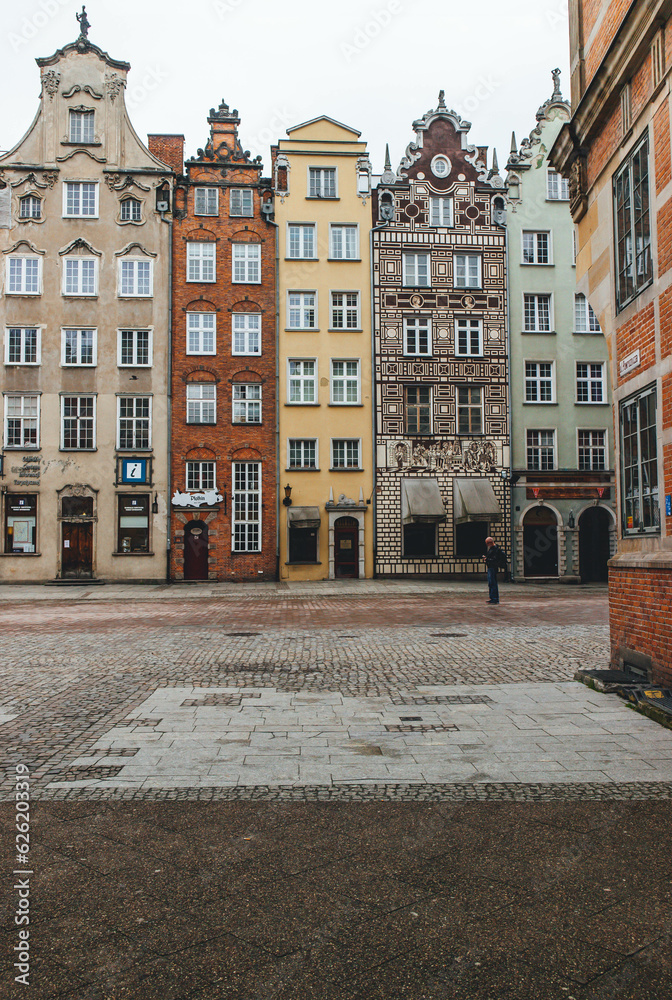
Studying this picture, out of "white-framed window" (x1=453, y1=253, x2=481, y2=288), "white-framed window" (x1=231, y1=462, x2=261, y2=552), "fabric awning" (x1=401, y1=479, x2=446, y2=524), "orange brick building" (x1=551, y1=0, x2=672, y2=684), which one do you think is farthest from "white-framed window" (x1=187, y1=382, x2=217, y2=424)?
"orange brick building" (x1=551, y1=0, x2=672, y2=684)

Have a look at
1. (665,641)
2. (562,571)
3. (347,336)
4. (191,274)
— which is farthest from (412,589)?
(665,641)

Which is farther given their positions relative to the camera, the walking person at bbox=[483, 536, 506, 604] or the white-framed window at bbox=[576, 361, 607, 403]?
the white-framed window at bbox=[576, 361, 607, 403]

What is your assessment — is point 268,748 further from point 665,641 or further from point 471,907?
point 665,641

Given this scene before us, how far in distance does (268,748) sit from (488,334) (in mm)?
29368

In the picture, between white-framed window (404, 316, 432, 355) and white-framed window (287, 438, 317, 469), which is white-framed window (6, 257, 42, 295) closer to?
white-framed window (287, 438, 317, 469)

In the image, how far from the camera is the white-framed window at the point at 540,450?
33.4 m

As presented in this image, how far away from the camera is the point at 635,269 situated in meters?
9.46

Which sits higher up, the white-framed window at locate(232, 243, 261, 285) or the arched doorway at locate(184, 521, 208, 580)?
the white-framed window at locate(232, 243, 261, 285)

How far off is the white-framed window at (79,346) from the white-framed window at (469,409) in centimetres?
1569

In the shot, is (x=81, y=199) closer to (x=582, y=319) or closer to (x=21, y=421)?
(x=21, y=421)

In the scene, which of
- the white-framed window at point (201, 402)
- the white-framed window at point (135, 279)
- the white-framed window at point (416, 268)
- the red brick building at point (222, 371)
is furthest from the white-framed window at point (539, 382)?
the white-framed window at point (135, 279)

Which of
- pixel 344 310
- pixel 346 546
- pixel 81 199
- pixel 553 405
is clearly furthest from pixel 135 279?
pixel 553 405

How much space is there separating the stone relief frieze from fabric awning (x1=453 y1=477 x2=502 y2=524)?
710mm

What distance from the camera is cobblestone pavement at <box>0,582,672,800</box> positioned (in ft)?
18.3
